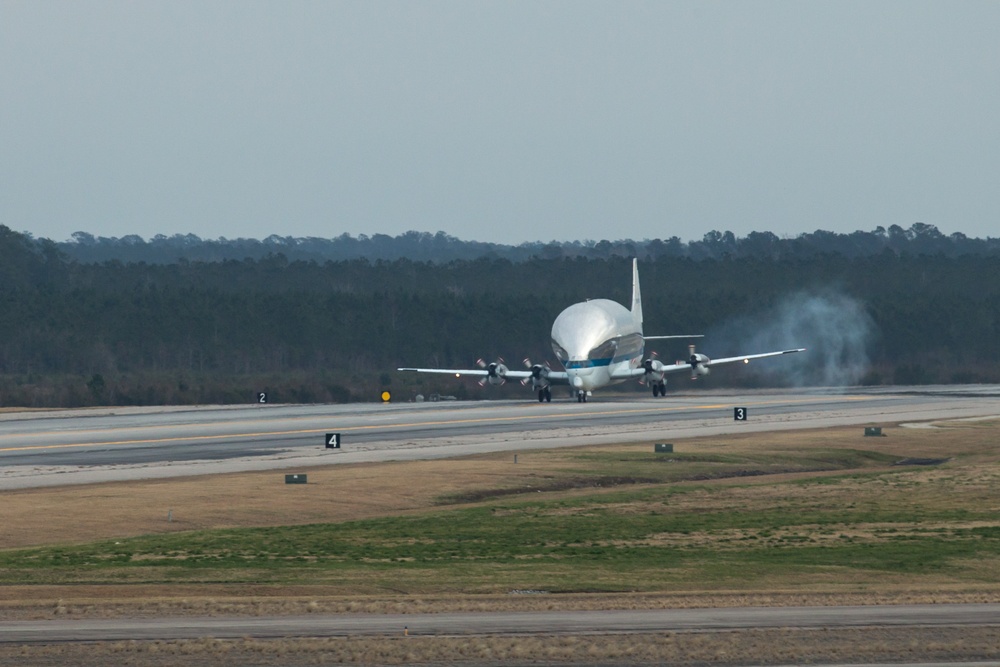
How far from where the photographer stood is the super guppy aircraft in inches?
3474

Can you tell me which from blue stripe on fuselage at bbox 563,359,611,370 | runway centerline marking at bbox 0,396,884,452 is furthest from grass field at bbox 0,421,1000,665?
blue stripe on fuselage at bbox 563,359,611,370

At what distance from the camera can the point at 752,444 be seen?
6094 centimetres

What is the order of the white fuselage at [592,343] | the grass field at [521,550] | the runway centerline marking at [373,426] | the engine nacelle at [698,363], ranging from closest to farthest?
the grass field at [521,550]
the runway centerline marking at [373,426]
the white fuselage at [592,343]
the engine nacelle at [698,363]

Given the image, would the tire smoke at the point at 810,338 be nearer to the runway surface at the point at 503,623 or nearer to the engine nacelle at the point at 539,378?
the engine nacelle at the point at 539,378

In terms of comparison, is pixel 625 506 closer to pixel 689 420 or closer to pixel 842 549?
pixel 842 549

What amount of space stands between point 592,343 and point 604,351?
168cm

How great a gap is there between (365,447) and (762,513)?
73.8 ft

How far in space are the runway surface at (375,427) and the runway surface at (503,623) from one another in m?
24.1

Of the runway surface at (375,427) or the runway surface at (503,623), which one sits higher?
the runway surface at (375,427)

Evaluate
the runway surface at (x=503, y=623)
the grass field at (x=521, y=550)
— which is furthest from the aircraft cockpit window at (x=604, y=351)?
the runway surface at (x=503, y=623)

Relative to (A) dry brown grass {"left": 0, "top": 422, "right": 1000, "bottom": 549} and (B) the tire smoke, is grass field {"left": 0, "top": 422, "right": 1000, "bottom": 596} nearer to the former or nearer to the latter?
(A) dry brown grass {"left": 0, "top": 422, "right": 1000, "bottom": 549}

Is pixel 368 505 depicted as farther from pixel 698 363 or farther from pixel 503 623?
pixel 698 363

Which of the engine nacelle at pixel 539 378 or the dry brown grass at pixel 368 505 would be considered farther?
the engine nacelle at pixel 539 378

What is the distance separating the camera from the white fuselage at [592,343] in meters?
88.1
